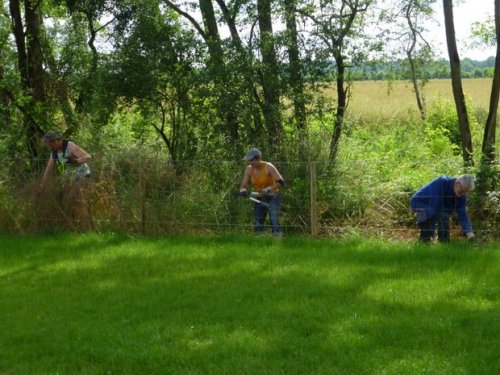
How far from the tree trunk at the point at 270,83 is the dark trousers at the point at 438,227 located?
4.24m

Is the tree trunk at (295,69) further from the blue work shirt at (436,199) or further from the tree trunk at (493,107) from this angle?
the blue work shirt at (436,199)

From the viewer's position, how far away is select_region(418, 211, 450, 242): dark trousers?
10930mm

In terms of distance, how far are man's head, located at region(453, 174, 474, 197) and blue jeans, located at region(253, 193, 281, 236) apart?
2934mm

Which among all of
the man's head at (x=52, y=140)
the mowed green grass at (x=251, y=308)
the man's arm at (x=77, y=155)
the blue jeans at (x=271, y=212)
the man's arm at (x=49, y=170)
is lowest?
the mowed green grass at (x=251, y=308)

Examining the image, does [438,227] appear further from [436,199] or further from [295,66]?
[295,66]

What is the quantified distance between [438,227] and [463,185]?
43.4 inches

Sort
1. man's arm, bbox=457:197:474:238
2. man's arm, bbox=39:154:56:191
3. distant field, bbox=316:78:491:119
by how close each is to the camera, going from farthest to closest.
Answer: distant field, bbox=316:78:491:119, man's arm, bbox=39:154:56:191, man's arm, bbox=457:197:474:238

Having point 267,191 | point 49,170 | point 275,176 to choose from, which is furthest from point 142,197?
point 275,176

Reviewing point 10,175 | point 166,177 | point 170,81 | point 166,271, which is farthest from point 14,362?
point 170,81

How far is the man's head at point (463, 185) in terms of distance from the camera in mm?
10094

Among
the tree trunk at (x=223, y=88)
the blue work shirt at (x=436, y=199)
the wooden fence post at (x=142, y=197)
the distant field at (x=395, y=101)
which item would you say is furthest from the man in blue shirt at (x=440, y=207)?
the distant field at (x=395, y=101)

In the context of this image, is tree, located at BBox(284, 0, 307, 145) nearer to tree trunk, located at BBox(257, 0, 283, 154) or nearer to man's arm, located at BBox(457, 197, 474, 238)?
tree trunk, located at BBox(257, 0, 283, 154)

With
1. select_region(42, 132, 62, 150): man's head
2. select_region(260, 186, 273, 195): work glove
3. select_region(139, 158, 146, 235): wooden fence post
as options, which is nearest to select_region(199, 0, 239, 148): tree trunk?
select_region(139, 158, 146, 235): wooden fence post

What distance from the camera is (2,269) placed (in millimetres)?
10008
